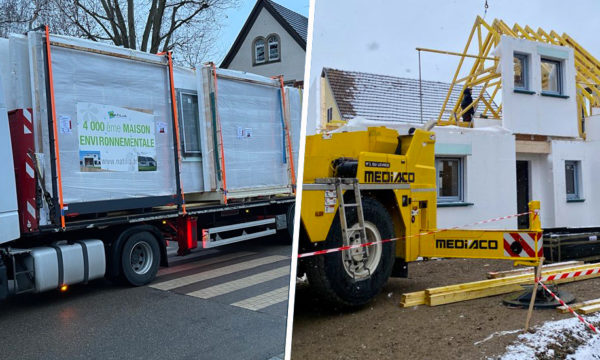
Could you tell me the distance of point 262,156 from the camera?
607 centimetres

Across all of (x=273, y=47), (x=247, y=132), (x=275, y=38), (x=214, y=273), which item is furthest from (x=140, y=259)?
(x=275, y=38)

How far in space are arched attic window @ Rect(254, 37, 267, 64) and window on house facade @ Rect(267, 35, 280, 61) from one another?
8 cm

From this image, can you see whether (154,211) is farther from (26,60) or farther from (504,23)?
(504,23)

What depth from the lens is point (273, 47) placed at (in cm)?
231

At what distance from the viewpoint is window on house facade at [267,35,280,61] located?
2.19m

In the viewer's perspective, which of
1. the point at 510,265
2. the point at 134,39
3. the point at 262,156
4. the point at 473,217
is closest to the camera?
the point at 473,217

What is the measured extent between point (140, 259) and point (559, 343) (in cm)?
437

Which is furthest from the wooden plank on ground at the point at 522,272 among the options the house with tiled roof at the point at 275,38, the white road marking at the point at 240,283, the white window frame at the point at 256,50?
the white road marking at the point at 240,283

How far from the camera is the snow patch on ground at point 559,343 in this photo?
1243 millimetres

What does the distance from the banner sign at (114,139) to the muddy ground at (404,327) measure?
333 centimetres

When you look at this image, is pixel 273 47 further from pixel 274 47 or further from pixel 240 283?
pixel 240 283

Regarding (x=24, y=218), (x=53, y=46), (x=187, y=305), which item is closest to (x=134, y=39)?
(x=53, y=46)

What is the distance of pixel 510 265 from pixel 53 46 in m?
3.60

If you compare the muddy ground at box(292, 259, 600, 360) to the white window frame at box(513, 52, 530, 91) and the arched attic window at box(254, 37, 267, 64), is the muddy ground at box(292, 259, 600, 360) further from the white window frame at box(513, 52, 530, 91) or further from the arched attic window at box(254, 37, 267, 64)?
the arched attic window at box(254, 37, 267, 64)
